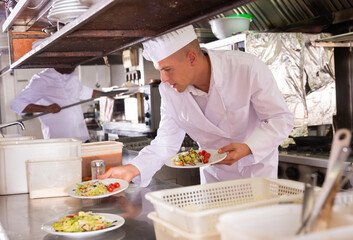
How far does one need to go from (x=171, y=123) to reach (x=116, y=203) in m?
0.67

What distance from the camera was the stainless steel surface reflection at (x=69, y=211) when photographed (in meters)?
1.40

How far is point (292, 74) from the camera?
3.49m

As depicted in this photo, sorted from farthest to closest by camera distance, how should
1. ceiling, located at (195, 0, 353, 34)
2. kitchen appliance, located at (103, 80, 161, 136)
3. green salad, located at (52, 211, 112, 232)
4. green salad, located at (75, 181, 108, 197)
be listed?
1. kitchen appliance, located at (103, 80, 161, 136)
2. ceiling, located at (195, 0, 353, 34)
3. green salad, located at (75, 181, 108, 197)
4. green salad, located at (52, 211, 112, 232)

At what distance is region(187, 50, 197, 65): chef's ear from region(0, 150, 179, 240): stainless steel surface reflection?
0.67 metres

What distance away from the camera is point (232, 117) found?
7.04ft

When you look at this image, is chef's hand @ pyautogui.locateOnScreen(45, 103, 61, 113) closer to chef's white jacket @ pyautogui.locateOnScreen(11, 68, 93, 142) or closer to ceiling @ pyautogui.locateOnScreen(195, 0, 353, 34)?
chef's white jacket @ pyautogui.locateOnScreen(11, 68, 93, 142)

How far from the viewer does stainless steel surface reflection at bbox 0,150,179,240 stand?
1.40m

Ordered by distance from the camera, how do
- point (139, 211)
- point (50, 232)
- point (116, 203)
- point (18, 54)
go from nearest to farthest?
point (50, 232) < point (139, 211) < point (116, 203) < point (18, 54)

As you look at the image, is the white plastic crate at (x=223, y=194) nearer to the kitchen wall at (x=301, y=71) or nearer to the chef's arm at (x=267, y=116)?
the chef's arm at (x=267, y=116)

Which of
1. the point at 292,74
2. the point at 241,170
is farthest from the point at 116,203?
the point at 292,74

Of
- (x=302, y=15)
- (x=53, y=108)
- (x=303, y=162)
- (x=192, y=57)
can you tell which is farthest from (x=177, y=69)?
(x=53, y=108)

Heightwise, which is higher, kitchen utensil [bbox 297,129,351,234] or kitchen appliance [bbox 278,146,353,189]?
kitchen utensil [bbox 297,129,351,234]

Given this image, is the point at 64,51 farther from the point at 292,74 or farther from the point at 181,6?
the point at 292,74

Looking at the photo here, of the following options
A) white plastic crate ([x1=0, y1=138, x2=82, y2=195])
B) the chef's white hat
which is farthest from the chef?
white plastic crate ([x1=0, y1=138, x2=82, y2=195])
